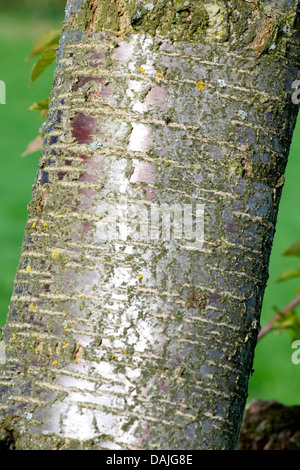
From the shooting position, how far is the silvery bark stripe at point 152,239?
924 millimetres

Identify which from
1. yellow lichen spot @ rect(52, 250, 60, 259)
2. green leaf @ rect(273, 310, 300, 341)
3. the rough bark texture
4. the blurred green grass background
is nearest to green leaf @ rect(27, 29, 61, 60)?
the blurred green grass background

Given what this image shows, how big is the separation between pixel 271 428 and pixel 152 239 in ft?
3.40

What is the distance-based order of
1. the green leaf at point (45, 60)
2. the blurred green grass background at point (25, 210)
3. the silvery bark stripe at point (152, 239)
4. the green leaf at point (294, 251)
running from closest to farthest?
the silvery bark stripe at point (152, 239)
the green leaf at point (45, 60)
the green leaf at point (294, 251)
the blurred green grass background at point (25, 210)

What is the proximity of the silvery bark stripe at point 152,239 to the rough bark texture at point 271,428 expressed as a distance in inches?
33.5

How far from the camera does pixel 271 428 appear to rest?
1.79 meters

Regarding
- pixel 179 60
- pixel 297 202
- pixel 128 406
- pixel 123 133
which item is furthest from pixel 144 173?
pixel 297 202

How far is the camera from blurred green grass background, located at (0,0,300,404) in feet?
14.2

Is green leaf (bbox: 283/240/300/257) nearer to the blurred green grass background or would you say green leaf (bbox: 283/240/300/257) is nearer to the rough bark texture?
the rough bark texture

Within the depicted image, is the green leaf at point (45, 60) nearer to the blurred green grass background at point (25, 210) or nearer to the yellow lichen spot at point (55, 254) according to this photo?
the blurred green grass background at point (25, 210)

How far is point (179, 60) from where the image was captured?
987 millimetres

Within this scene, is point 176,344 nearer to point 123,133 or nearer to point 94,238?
point 94,238

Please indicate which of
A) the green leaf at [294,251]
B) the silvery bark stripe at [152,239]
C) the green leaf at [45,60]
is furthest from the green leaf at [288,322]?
the green leaf at [45,60]

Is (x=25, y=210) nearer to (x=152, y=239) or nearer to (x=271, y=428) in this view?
(x=271, y=428)

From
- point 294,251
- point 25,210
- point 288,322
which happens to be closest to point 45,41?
point 294,251
